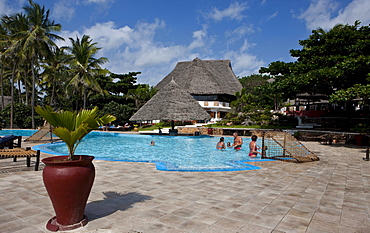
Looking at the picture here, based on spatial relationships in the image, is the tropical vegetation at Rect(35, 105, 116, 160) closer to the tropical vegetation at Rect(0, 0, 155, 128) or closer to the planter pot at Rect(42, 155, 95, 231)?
the planter pot at Rect(42, 155, 95, 231)

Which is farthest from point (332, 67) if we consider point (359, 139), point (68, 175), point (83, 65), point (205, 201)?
point (83, 65)

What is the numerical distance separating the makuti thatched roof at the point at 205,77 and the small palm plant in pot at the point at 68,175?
1416 inches

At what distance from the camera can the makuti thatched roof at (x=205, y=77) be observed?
136 ft

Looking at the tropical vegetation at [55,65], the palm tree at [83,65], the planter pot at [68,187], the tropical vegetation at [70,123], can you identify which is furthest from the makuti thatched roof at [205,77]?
the planter pot at [68,187]

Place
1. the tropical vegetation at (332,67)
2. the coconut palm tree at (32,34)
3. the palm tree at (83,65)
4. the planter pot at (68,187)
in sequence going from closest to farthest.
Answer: the planter pot at (68,187), the tropical vegetation at (332,67), the coconut palm tree at (32,34), the palm tree at (83,65)

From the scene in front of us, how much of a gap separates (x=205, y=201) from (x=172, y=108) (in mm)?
16774

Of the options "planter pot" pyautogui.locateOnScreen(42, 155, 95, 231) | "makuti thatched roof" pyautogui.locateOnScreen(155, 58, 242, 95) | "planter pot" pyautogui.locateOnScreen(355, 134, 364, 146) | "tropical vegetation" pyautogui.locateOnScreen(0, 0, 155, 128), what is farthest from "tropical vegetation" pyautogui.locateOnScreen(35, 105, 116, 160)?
"makuti thatched roof" pyautogui.locateOnScreen(155, 58, 242, 95)

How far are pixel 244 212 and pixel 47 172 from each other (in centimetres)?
268

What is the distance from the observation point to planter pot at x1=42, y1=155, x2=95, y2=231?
2.94 m

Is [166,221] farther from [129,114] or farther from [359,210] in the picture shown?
[129,114]

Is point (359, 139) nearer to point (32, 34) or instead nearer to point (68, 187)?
point (68, 187)

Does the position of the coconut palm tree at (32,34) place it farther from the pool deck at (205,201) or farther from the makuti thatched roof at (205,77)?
the pool deck at (205,201)

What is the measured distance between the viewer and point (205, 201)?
14.4 ft

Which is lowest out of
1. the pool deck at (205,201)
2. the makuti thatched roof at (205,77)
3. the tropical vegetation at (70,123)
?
the pool deck at (205,201)
